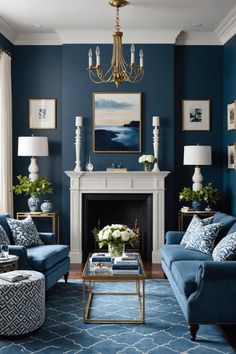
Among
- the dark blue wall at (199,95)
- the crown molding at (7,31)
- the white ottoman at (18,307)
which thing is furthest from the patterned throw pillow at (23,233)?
the crown molding at (7,31)

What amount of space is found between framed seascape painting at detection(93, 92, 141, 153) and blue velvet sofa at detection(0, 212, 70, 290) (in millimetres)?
1935

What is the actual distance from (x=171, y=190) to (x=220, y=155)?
0.94 meters

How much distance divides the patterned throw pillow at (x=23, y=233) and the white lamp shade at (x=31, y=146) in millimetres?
1457

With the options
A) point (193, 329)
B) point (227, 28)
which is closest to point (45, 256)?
point (193, 329)

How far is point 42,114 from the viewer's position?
776cm

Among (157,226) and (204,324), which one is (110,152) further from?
(204,324)

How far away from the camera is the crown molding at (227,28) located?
6.71 metres

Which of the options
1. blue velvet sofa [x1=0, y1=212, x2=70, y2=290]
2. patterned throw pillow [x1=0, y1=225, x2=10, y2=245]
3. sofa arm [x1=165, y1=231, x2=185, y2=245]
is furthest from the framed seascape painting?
patterned throw pillow [x1=0, y1=225, x2=10, y2=245]

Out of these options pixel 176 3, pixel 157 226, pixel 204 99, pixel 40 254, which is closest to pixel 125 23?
pixel 176 3

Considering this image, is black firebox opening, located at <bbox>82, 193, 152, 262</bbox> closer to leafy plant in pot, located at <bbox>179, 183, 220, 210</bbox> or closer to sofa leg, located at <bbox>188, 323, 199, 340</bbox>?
leafy plant in pot, located at <bbox>179, 183, 220, 210</bbox>

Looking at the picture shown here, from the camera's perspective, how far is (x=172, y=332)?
430 centimetres

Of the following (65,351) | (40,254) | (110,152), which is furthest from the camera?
(110,152)

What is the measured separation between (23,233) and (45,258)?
68cm

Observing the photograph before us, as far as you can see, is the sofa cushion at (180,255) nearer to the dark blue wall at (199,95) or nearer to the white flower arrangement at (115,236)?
the white flower arrangement at (115,236)
